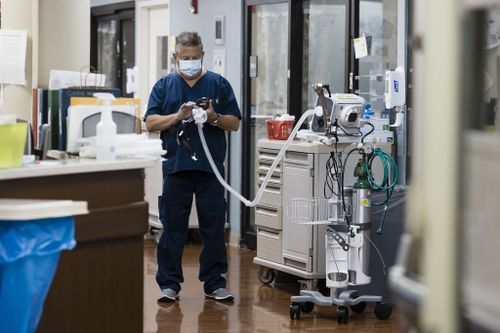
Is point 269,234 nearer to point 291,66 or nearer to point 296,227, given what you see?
point 296,227

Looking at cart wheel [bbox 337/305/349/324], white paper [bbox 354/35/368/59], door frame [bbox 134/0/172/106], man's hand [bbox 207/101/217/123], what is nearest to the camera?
cart wheel [bbox 337/305/349/324]

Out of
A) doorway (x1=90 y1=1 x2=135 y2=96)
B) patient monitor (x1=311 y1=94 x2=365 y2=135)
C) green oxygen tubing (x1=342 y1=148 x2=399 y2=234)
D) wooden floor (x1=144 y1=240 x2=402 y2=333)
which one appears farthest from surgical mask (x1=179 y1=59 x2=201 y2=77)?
doorway (x1=90 y1=1 x2=135 y2=96)

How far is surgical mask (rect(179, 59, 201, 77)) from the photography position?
19.4ft

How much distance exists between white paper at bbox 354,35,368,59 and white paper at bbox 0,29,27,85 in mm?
2279

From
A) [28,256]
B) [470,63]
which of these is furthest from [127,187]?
[470,63]

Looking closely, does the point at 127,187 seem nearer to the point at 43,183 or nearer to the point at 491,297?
the point at 43,183

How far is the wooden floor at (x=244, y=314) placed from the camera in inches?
218

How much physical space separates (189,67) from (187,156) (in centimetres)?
54

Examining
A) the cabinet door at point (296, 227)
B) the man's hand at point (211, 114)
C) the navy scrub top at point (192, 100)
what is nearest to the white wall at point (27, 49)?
the navy scrub top at point (192, 100)

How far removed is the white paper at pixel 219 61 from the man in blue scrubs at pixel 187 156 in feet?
8.33

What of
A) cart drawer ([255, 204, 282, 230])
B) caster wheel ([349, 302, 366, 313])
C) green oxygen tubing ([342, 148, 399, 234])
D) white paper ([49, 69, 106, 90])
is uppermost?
white paper ([49, 69, 106, 90])

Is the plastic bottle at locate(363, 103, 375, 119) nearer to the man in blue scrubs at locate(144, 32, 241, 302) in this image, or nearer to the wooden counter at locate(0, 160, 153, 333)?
the man in blue scrubs at locate(144, 32, 241, 302)

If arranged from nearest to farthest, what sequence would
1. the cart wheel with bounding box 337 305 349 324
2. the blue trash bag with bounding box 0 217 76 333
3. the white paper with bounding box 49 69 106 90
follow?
the blue trash bag with bounding box 0 217 76 333 < the white paper with bounding box 49 69 106 90 < the cart wheel with bounding box 337 305 349 324

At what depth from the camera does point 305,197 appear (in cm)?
621
